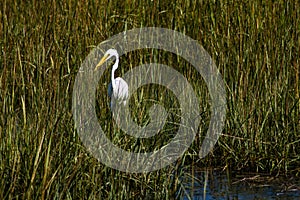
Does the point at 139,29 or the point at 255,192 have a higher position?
the point at 139,29

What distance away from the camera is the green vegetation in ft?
9.85

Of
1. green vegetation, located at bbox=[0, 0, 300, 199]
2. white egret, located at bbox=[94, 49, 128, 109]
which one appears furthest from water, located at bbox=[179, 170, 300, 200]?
white egret, located at bbox=[94, 49, 128, 109]

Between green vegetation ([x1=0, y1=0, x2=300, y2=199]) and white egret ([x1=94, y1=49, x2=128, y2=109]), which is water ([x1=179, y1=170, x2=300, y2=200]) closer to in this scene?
green vegetation ([x1=0, y1=0, x2=300, y2=199])

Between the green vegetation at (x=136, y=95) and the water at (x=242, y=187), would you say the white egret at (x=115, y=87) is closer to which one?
the green vegetation at (x=136, y=95)

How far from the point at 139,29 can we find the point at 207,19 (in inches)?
19.4

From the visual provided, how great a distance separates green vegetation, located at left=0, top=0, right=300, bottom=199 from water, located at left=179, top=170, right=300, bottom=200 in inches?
3.3

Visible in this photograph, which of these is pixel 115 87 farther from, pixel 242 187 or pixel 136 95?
pixel 242 187

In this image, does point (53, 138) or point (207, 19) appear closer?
point (53, 138)

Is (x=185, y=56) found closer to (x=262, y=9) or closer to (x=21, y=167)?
(x=262, y=9)

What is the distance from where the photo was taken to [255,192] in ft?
12.7

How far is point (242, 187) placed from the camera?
3.96 meters

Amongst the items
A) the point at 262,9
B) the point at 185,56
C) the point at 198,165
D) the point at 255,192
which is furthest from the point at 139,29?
the point at 255,192

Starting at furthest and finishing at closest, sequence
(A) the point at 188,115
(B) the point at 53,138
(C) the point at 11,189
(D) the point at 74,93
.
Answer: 1. (A) the point at 188,115
2. (D) the point at 74,93
3. (B) the point at 53,138
4. (C) the point at 11,189

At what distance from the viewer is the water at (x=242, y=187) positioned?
3.81 m
